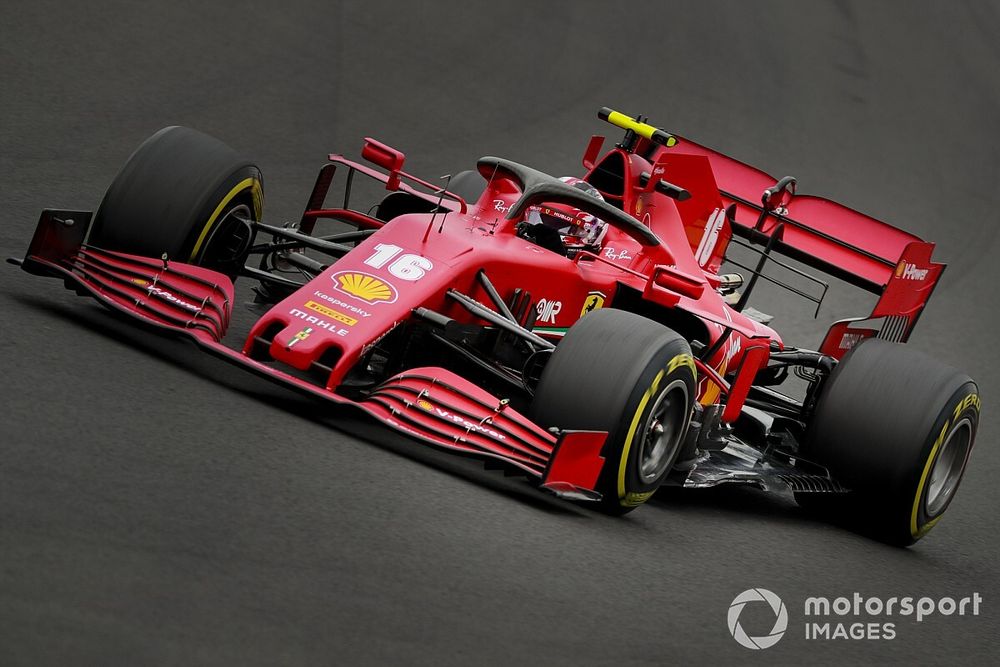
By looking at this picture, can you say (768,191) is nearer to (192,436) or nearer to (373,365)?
(373,365)

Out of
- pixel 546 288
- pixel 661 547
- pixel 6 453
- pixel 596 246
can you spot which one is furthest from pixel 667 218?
pixel 6 453

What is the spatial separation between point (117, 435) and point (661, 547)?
2436mm

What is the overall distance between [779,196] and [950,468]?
2.38 m

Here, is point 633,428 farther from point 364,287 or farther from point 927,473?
point 927,473

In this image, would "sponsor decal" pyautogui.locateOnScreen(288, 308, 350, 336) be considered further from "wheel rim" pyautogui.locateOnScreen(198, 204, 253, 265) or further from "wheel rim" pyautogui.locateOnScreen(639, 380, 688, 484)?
"wheel rim" pyautogui.locateOnScreen(639, 380, 688, 484)

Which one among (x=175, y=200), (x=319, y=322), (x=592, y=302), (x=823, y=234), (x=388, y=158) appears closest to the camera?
(x=319, y=322)

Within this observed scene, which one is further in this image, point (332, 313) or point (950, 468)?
point (950, 468)

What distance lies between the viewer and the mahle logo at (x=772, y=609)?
17.3ft

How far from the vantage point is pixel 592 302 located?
755 cm

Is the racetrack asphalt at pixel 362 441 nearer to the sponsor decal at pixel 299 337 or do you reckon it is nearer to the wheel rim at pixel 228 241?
the sponsor decal at pixel 299 337

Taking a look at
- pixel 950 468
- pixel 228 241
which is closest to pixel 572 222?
pixel 228 241

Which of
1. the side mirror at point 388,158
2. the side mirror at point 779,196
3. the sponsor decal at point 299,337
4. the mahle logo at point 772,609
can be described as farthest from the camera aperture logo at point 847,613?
the side mirror at point 779,196

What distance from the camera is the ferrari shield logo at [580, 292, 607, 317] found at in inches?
295

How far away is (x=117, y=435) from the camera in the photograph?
5.19 meters
